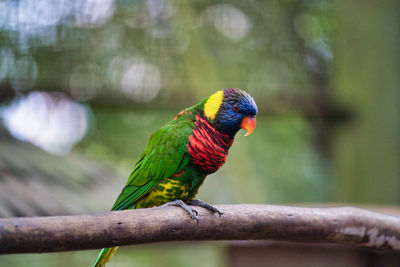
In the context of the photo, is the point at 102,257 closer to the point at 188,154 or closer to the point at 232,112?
the point at 188,154

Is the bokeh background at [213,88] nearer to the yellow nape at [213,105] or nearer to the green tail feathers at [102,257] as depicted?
the green tail feathers at [102,257]

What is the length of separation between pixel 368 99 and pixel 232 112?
0.87 metres

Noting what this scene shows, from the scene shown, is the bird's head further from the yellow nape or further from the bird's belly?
the bird's belly

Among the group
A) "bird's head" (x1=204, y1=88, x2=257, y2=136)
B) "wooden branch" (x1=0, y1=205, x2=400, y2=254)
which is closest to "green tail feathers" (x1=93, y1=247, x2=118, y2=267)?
"wooden branch" (x1=0, y1=205, x2=400, y2=254)

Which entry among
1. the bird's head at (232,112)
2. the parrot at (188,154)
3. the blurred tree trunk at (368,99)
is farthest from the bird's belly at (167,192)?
the blurred tree trunk at (368,99)

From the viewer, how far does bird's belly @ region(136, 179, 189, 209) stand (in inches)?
45.8

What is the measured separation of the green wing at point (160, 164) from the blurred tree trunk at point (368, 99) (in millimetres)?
907

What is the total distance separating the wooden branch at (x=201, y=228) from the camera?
652 millimetres

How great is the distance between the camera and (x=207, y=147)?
1122 mm

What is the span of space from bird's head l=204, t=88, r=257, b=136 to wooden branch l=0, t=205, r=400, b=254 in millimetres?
278

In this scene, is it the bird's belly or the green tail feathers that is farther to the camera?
the bird's belly

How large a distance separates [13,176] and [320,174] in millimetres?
1324

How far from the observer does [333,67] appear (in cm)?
183

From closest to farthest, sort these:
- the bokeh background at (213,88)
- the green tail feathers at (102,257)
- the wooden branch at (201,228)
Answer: the wooden branch at (201,228) → the green tail feathers at (102,257) → the bokeh background at (213,88)
